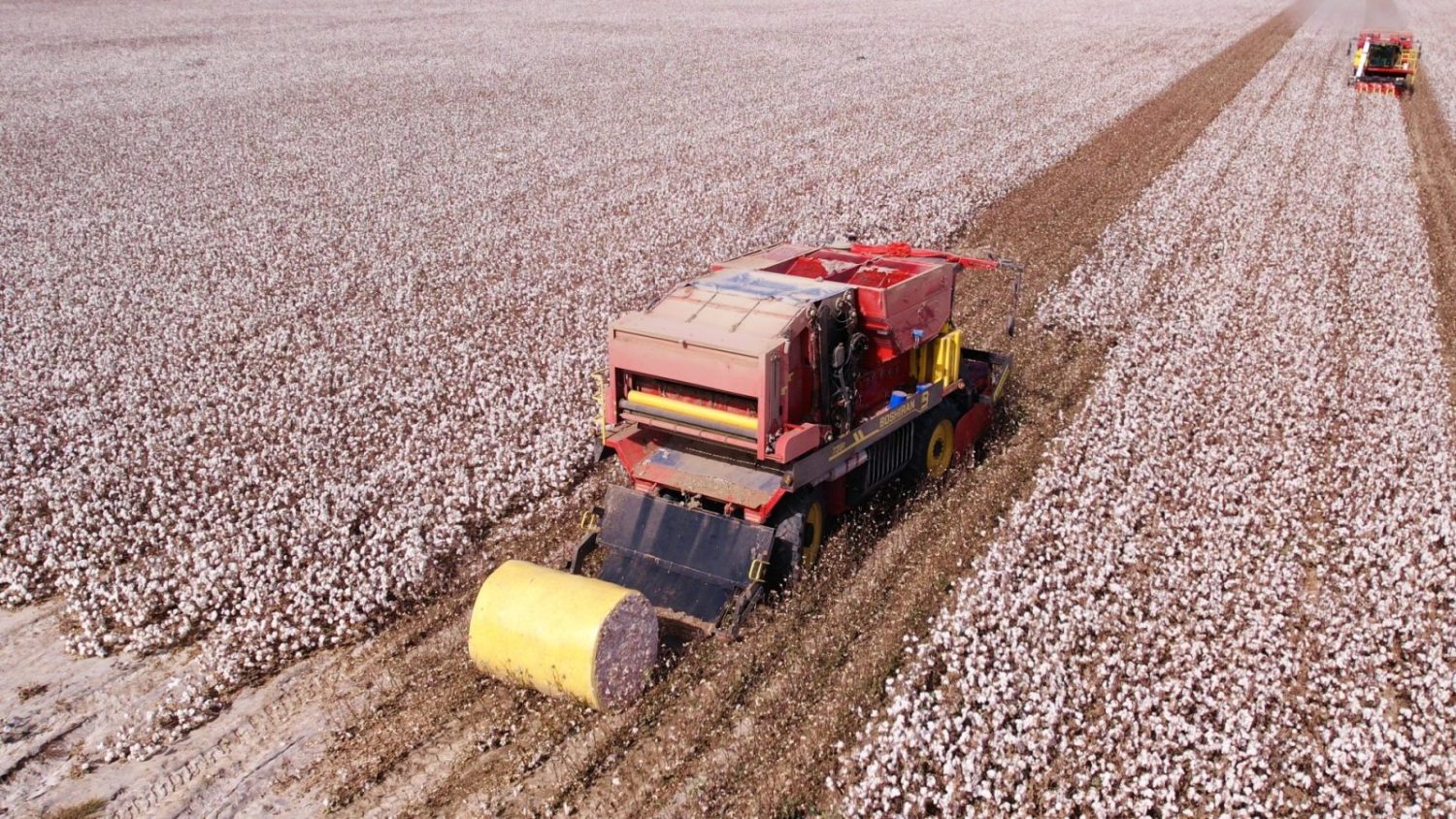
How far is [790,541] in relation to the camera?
8977mm

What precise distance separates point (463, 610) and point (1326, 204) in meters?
20.0

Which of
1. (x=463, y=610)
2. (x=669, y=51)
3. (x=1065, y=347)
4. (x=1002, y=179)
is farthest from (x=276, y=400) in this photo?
(x=669, y=51)

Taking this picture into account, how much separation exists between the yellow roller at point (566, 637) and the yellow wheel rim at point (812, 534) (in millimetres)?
1784

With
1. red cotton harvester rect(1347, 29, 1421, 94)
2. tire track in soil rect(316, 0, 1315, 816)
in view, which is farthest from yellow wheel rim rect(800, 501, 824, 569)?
red cotton harvester rect(1347, 29, 1421, 94)

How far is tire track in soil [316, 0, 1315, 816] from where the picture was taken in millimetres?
7215

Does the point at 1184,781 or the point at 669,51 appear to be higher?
the point at 669,51

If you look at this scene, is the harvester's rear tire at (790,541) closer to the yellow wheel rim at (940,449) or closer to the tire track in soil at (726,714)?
the tire track in soil at (726,714)

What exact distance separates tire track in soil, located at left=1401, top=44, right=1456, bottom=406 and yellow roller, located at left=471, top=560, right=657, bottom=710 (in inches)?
431

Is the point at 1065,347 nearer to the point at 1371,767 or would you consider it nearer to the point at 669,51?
the point at 1371,767

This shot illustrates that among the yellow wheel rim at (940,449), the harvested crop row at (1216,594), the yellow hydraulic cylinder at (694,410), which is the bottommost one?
the harvested crop row at (1216,594)

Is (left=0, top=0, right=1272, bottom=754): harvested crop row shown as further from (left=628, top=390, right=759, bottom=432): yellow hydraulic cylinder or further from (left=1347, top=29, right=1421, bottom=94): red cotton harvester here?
(left=1347, top=29, right=1421, bottom=94): red cotton harvester

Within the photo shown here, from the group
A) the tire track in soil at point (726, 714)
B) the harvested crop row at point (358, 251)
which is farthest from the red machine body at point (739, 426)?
the harvested crop row at point (358, 251)

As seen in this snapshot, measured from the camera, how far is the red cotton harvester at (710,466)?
7852 mm

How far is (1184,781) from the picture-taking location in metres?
7.16
